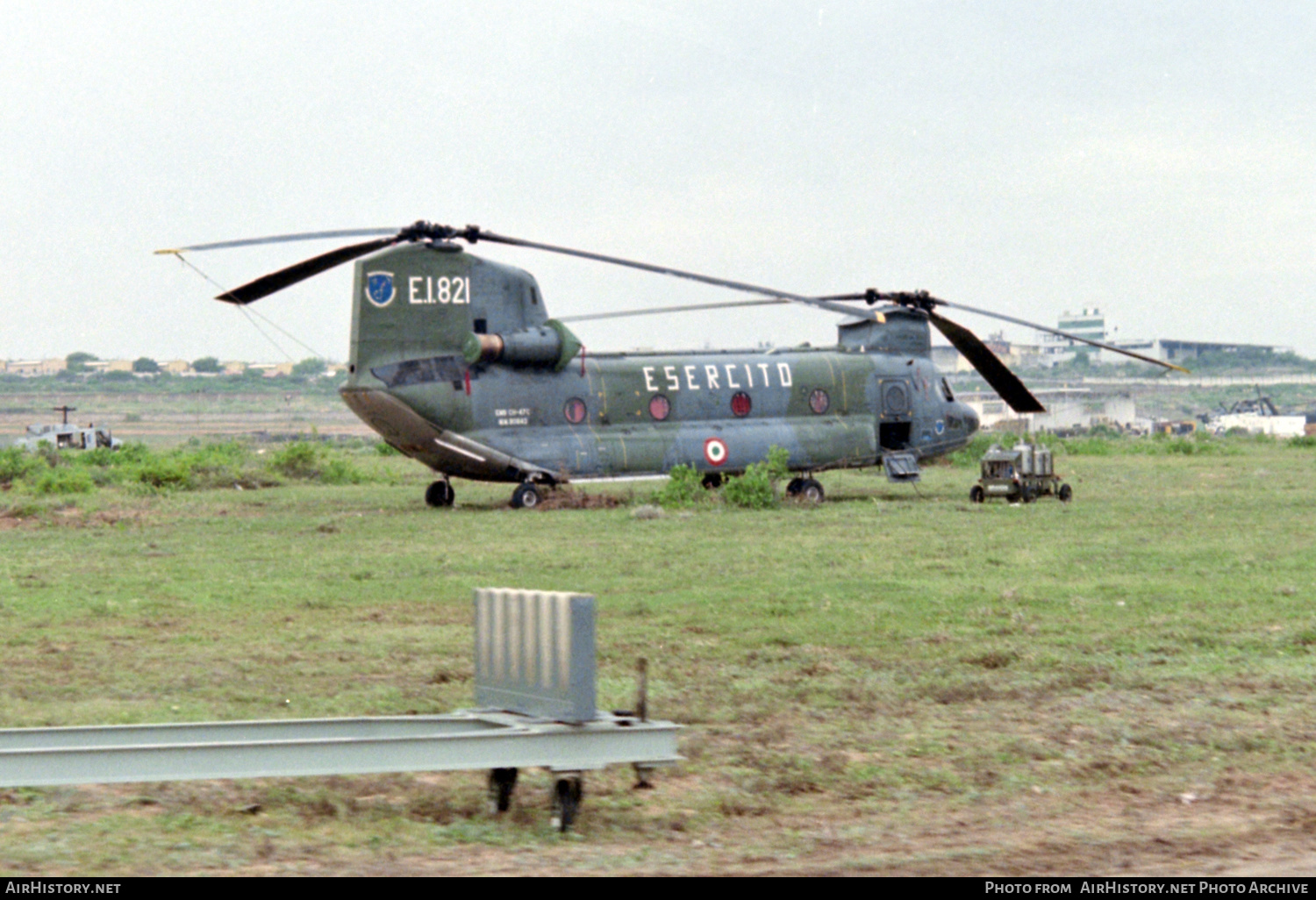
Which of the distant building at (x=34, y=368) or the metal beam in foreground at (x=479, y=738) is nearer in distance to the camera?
the metal beam in foreground at (x=479, y=738)

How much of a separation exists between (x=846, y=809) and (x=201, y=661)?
6190mm

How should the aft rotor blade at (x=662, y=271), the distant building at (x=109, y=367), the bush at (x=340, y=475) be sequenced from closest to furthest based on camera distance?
the aft rotor blade at (x=662, y=271) < the bush at (x=340, y=475) < the distant building at (x=109, y=367)

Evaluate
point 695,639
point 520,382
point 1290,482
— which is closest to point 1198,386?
point 1290,482

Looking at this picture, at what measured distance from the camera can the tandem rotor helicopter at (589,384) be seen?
89.4ft

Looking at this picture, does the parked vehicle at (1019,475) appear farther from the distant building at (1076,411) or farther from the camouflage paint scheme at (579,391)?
the distant building at (1076,411)

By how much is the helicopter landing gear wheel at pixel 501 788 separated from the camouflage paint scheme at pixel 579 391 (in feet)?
64.8

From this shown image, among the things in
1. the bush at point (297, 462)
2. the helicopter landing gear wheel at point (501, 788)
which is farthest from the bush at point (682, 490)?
the helicopter landing gear wheel at point (501, 788)

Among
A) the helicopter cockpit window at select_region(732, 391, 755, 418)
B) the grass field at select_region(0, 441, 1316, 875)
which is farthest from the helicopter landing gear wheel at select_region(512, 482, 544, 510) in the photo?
the helicopter cockpit window at select_region(732, 391, 755, 418)

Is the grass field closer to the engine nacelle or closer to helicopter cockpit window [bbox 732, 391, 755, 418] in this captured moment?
the engine nacelle

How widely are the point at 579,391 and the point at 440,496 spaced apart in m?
3.37

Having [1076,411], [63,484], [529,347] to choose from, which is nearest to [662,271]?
[529,347]

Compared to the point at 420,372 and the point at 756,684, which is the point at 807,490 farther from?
the point at 756,684

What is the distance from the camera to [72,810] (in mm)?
7797

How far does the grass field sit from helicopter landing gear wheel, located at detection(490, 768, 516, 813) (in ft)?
0.33
